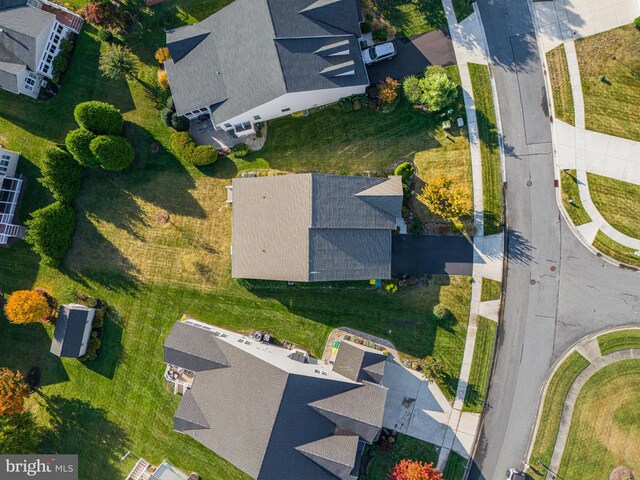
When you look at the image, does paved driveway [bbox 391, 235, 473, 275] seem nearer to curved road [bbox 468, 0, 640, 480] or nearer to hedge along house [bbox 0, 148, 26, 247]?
curved road [bbox 468, 0, 640, 480]

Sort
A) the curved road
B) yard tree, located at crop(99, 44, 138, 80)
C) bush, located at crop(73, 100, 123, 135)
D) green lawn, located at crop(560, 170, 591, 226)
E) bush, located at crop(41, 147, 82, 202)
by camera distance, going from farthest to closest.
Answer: green lawn, located at crop(560, 170, 591, 226) → the curved road → yard tree, located at crop(99, 44, 138, 80) → bush, located at crop(41, 147, 82, 202) → bush, located at crop(73, 100, 123, 135)

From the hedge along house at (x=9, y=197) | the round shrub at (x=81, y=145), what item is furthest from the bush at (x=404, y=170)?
the hedge along house at (x=9, y=197)

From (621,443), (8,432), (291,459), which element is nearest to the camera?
(291,459)

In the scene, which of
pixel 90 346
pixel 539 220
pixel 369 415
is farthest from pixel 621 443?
pixel 90 346

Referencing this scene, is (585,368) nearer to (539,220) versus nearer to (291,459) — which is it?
(539,220)

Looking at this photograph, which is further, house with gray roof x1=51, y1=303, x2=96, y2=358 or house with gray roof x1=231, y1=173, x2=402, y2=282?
house with gray roof x1=51, y1=303, x2=96, y2=358

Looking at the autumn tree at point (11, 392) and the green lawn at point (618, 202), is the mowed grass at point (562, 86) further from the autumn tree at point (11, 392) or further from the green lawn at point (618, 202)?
the autumn tree at point (11, 392)

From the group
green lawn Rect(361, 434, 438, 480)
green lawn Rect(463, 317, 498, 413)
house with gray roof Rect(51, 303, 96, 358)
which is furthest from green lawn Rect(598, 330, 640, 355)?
house with gray roof Rect(51, 303, 96, 358)
